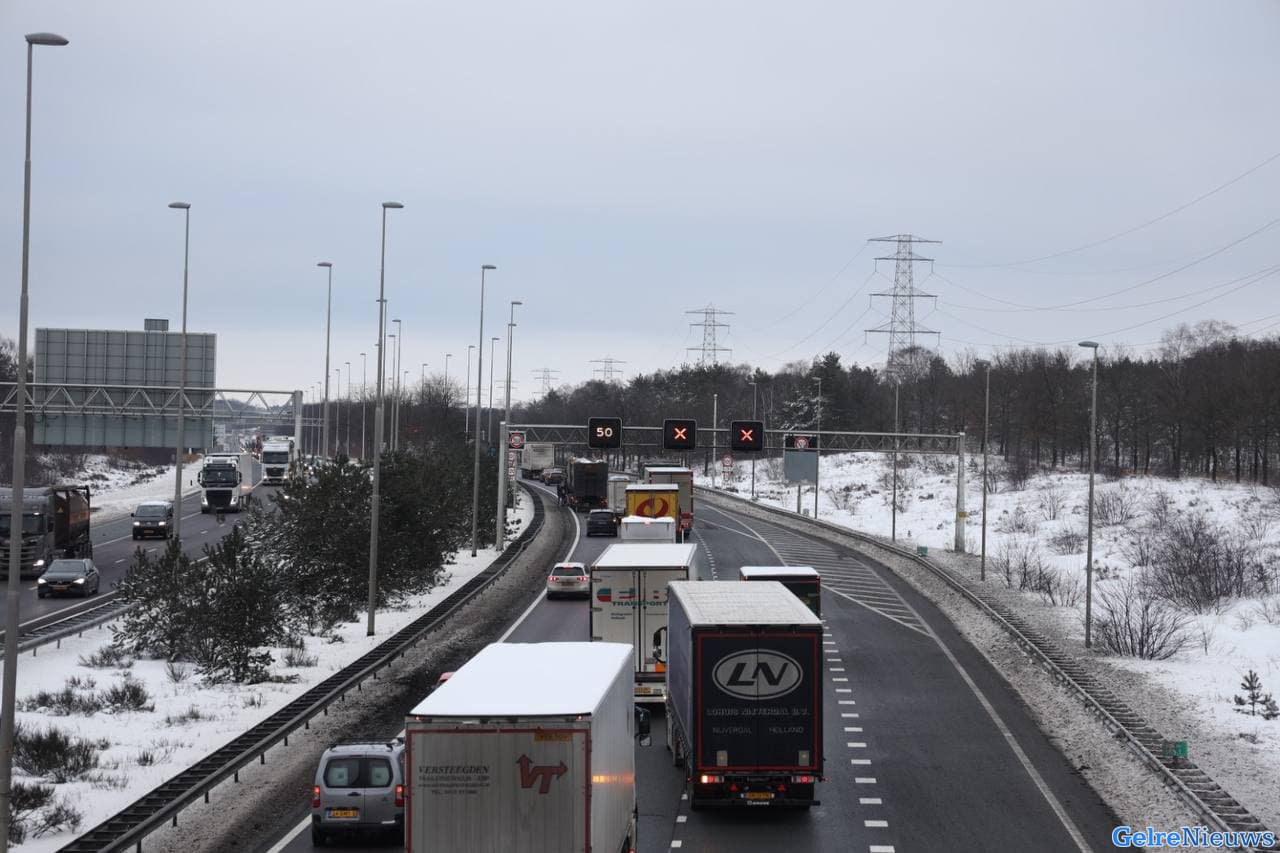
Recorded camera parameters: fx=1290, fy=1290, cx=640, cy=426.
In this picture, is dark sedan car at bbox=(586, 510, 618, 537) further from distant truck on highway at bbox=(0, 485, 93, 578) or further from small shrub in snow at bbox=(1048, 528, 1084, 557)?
distant truck on highway at bbox=(0, 485, 93, 578)

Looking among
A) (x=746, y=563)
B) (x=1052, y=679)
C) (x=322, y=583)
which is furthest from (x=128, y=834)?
(x=746, y=563)

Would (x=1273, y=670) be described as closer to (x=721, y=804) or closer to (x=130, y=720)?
(x=721, y=804)

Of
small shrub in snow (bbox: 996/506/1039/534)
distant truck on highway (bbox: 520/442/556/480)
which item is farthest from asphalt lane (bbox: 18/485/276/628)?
small shrub in snow (bbox: 996/506/1039/534)

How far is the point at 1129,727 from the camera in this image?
25969mm

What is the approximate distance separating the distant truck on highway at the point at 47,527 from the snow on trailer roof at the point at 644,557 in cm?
3243

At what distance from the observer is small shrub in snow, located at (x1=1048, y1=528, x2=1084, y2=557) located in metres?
66.0

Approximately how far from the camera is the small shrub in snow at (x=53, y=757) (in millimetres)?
22031

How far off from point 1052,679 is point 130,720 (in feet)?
70.2

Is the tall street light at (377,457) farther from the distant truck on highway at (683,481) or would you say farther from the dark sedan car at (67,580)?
the distant truck on highway at (683,481)

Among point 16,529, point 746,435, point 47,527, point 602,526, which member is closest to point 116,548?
point 47,527

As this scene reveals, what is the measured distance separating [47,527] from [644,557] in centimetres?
3717

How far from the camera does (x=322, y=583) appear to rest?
43.4 metres

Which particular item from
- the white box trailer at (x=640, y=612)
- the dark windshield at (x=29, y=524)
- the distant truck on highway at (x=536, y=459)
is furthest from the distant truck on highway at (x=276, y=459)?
the white box trailer at (x=640, y=612)

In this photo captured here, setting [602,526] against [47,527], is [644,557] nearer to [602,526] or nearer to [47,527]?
[47,527]
